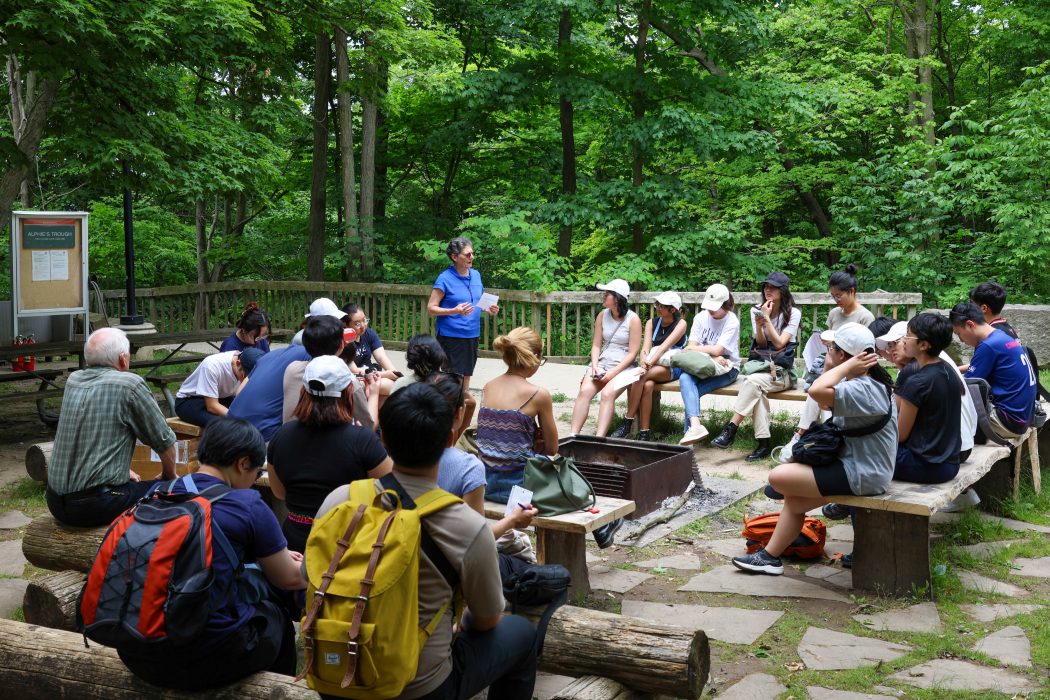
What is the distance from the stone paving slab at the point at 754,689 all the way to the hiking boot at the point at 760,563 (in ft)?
4.33

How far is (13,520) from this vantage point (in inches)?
257

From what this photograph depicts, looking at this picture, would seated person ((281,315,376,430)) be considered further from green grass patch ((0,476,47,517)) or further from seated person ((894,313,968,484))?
seated person ((894,313,968,484))

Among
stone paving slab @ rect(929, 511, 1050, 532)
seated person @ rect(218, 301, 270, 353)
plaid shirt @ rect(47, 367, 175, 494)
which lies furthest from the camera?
seated person @ rect(218, 301, 270, 353)

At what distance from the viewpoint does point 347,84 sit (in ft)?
42.6

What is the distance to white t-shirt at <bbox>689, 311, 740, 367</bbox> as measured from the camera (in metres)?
8.59

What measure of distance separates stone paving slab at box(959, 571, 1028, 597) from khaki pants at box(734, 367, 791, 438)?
2.86 meters

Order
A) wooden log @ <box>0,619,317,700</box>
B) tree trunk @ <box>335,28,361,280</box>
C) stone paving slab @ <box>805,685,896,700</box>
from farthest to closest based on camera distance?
tree trunk @ <box>335,28,361,280</box> < stone paving slab @ <box>805,685,896,700</box> < wooden log @ <box>0,619,317,700</box>

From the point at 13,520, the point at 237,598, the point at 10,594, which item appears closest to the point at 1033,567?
the point at 237,598

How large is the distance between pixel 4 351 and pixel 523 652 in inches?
292

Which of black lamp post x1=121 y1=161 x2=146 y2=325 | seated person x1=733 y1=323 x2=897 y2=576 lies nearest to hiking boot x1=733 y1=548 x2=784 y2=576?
seated person x1=733 y1=323 x2=897 y2=576

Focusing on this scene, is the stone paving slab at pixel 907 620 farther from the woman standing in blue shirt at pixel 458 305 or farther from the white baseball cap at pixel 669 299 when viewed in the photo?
the woman standing in blue shirt at pixel 458 305

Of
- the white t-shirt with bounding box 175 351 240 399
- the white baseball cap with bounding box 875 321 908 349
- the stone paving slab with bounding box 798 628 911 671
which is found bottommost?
the stone paving slab with bounding box 798 628 911 671

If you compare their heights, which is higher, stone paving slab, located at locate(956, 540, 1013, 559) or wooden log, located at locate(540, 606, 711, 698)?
wooden log, located at locate(540, 606, 711, 698)

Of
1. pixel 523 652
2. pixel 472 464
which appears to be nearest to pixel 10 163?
pixel 472 464
